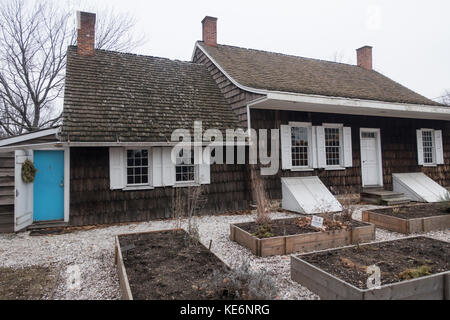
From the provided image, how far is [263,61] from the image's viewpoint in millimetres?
11938

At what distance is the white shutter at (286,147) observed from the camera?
9469 mm

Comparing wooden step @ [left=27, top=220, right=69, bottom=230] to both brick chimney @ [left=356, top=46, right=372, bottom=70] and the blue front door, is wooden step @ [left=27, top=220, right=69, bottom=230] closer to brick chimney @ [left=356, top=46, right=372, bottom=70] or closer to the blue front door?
the blue front door

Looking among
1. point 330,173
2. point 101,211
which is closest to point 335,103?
point 330,173

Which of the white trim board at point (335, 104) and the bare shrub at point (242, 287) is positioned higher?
the white trim board at point (335, 104)

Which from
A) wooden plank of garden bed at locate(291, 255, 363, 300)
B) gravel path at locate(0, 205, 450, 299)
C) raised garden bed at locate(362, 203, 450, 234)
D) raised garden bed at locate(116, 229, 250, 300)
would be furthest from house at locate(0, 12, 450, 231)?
wooden plank of garden bed at locate(291, 255, 363, 300)

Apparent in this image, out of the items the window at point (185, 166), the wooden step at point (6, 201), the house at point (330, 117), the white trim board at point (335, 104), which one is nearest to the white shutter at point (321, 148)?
the house at point (330, 117)

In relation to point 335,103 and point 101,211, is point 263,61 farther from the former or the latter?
point 101,211

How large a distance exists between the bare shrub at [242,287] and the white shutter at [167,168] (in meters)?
5.25

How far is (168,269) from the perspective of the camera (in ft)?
12.5

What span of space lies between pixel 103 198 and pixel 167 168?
193 cm

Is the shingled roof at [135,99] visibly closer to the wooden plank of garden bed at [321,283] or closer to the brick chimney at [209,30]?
the brick chimney at [209,30]

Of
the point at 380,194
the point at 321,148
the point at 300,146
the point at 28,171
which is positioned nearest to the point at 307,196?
the point at 300,146

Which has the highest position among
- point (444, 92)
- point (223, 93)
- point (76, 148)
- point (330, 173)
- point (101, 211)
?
point (444, 92)
